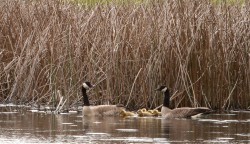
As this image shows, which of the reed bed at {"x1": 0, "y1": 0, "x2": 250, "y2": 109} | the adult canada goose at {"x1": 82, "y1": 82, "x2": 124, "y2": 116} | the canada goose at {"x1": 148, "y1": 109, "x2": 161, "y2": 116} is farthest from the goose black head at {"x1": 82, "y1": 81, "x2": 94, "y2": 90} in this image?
the canada goose at {"x1": 148, "y1": 109, "x2": 161, "y2": 116}

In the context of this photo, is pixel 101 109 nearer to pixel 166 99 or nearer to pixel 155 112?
pixel 155 112

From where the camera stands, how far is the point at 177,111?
17672 millimetres

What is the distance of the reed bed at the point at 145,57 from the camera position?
61.0 feet

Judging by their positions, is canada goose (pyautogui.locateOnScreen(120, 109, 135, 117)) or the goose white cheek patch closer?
canada goose (pyautogui.locateOnScreen(120, 109, 135, 117))

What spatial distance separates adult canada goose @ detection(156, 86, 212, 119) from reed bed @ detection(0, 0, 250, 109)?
0.50 meters

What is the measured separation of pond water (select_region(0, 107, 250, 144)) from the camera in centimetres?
1409

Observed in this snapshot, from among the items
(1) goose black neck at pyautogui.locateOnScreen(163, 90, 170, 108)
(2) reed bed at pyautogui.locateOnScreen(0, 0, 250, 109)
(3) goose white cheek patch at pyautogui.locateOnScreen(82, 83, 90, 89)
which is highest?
(2) reed bed at pyautogui.locateOnScreen(0, 0, 250, 109)

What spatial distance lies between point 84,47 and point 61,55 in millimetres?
565

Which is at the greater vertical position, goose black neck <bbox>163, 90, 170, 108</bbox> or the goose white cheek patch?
the goose white cheek patch

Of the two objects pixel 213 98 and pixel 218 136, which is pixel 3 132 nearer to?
pixel 218 136

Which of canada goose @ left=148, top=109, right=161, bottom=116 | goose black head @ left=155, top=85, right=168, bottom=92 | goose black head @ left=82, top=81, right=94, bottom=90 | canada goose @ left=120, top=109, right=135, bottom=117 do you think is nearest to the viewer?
canada goose @ left=120, top=109, right=135, bottom=117

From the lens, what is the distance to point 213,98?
61.2ft

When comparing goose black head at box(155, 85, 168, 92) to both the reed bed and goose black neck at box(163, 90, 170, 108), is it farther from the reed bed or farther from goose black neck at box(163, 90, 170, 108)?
the reed bed

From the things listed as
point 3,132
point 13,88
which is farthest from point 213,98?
point 3,132
